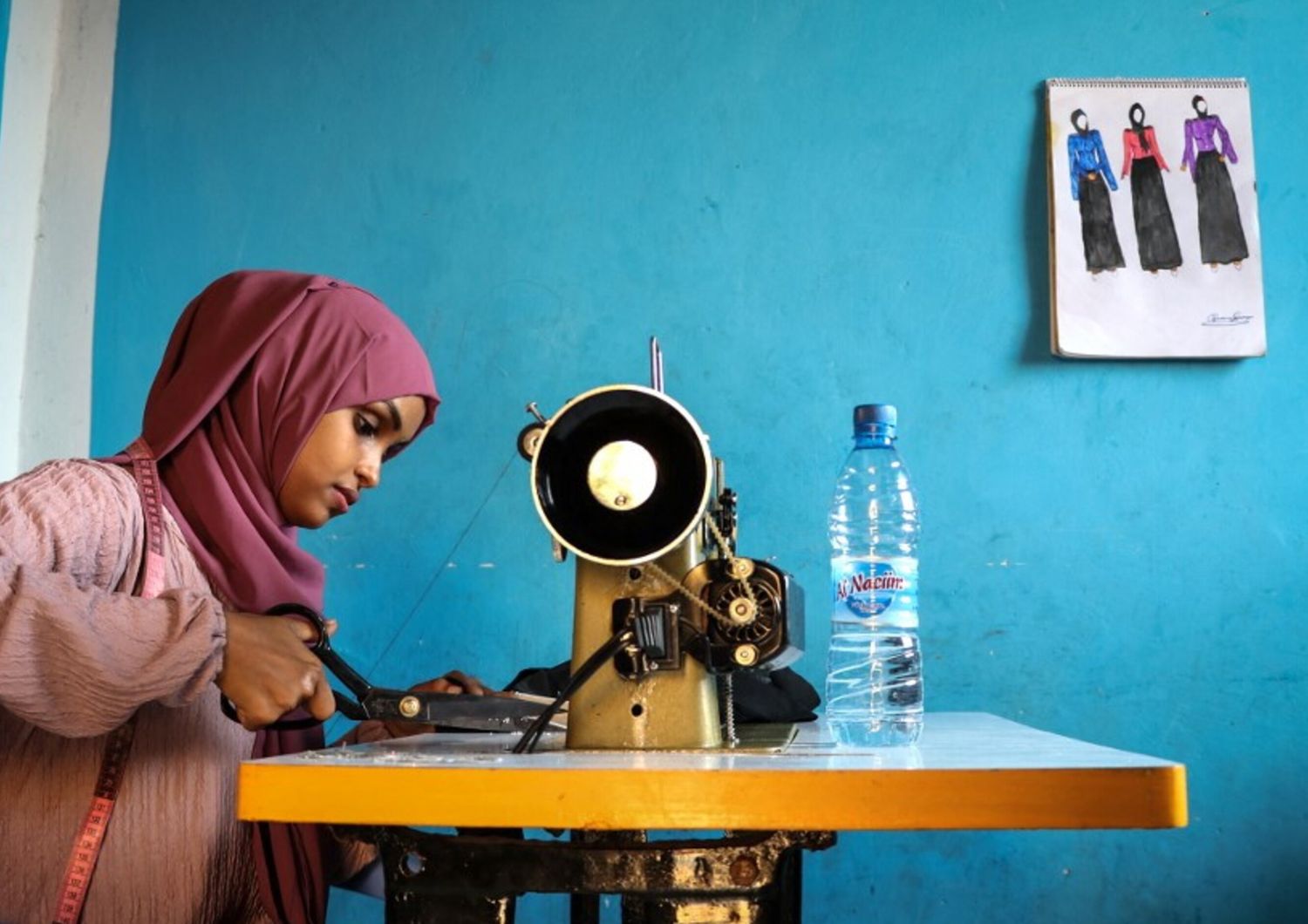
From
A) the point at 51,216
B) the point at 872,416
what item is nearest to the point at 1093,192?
the point at 872,416

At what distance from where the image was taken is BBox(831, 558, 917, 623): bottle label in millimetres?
1370

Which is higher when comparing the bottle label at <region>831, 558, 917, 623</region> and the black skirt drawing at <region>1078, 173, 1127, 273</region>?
the black skirt drawing at <region>1078, 173, 1127, 273</region>

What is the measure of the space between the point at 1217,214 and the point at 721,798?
169cm

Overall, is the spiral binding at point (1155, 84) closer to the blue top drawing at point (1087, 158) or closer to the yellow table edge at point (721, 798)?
the blue top drawing at point (1087, 158)

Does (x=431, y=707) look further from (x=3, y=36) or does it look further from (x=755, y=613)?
(x=3, y=36)

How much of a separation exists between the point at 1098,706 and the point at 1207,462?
45cm

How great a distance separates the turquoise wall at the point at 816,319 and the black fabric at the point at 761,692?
357 millimetres

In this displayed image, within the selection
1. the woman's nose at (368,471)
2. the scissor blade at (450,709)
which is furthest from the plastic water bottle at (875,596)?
the woman's nose at (368,471)

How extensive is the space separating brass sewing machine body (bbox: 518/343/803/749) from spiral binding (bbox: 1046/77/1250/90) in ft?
4.43

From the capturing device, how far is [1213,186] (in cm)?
227

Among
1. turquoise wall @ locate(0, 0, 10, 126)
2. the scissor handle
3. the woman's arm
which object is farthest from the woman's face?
turquoise wall @ locate(0, 0, 10, 126)

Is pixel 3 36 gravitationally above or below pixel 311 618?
above

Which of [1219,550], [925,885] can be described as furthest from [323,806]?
[1219,550]
